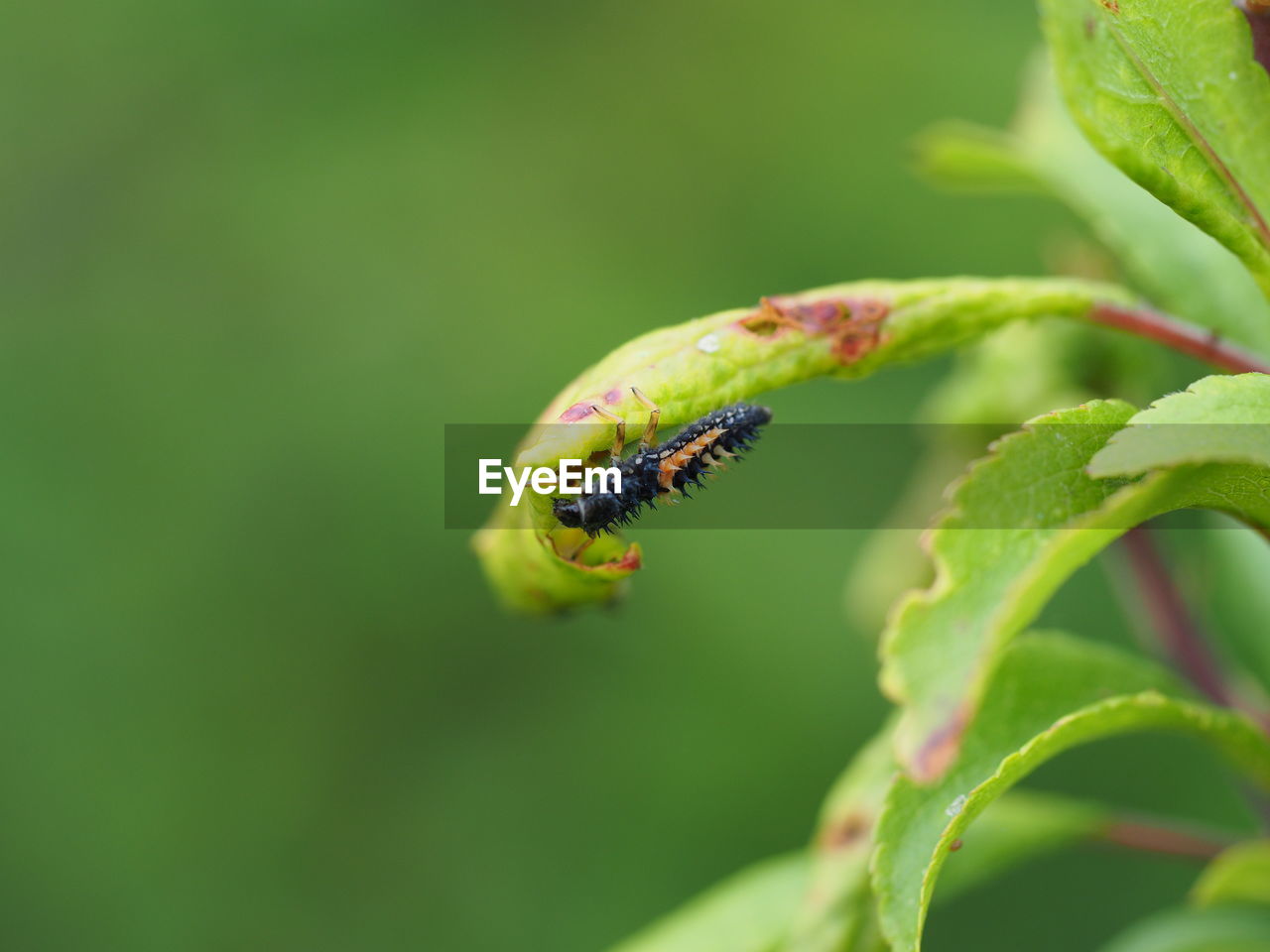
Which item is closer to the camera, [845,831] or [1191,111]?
[1191,111]

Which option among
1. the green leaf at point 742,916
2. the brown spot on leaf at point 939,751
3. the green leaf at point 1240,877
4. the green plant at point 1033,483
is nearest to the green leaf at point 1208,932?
the green plant at point 1033,483

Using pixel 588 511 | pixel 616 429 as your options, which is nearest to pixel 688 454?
pixel 588 511

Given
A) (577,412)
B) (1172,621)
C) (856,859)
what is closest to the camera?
(577,412)

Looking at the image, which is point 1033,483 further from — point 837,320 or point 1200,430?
point 837,320

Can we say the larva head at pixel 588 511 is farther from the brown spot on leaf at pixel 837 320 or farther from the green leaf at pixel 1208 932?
the green leaf at pixel 1208 932

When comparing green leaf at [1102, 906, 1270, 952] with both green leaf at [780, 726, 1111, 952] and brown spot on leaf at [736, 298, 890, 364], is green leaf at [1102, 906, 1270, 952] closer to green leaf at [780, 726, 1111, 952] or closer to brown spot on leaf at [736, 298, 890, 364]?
green leaf at [780, 726, 1111, 952]
